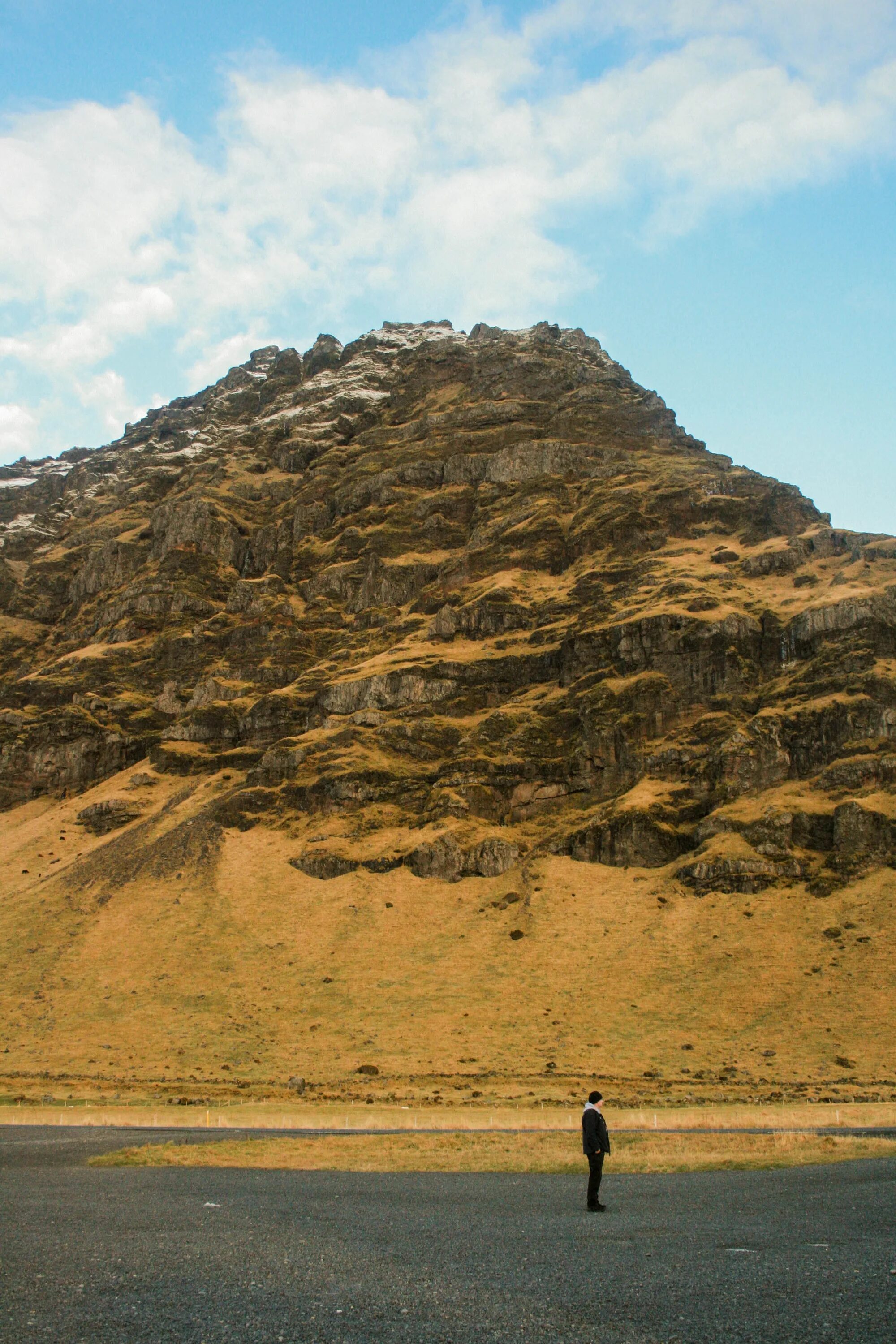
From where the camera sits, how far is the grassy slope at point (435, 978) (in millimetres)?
62188

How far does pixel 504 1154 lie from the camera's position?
29.5 metres

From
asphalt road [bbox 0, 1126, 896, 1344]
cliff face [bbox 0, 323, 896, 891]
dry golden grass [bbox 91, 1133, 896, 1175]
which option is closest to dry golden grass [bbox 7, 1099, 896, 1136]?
dry golden grass [bbox 91, 1133, 896, 1175]

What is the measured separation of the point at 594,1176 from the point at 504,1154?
1208 cm

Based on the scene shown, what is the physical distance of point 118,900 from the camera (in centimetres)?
9531

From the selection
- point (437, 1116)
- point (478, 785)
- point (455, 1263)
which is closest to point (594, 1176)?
point (455, 1263)

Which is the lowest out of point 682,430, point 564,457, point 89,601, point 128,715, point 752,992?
point 752,992

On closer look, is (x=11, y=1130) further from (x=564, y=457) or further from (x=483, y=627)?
(x=564, y=457)

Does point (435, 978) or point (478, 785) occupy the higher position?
point (478, 785)

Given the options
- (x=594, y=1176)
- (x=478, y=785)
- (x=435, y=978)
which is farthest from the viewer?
(x=478, y=785)

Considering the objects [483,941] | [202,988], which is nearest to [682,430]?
[483,941]

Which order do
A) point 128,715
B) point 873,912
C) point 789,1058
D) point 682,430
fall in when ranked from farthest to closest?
point 682,430 → point 128,715 → point 873,912 → point 789,1058

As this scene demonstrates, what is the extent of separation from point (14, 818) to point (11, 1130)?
322 ft

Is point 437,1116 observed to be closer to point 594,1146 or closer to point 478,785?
point 594,1146

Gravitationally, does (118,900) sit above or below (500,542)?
below
